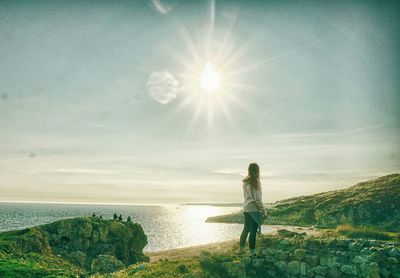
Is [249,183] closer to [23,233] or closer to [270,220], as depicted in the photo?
[23,233]

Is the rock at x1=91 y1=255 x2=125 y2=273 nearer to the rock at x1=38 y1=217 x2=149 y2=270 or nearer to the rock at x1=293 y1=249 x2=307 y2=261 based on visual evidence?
the rock at x1=38 y1=217 x2=149 y2=270

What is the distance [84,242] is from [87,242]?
0.37 m

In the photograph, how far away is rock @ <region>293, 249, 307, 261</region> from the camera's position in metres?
15.4

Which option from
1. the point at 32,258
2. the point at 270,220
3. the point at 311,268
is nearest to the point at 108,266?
the point at 32,258

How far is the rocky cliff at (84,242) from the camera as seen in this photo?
75.2 feet

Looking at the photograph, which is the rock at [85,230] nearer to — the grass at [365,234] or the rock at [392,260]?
the grass at [365,234]

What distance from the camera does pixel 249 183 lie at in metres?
15.9

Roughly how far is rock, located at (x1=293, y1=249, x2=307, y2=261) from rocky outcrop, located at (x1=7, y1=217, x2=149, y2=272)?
1342cm

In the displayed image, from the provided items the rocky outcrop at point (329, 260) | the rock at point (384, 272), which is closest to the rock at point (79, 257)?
the rocky outcrop at point (329, 260)

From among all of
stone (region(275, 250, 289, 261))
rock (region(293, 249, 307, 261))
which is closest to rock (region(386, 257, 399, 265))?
rock (region(293, 249, 307, 261))

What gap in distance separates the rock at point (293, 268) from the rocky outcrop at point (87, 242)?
1318 centimetres

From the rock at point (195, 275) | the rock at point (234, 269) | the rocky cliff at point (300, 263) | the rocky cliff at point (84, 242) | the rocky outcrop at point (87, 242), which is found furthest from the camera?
the rocky outcrop at point (87, 242)

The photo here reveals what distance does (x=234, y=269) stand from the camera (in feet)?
47.1

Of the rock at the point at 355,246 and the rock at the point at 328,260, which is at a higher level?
the rock at the point at 355,246
